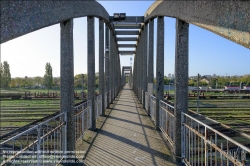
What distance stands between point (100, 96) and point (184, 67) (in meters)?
5.89

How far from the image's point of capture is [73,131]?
180 inches

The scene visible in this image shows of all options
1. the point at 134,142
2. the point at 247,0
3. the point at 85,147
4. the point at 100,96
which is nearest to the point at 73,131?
the point at 85,147

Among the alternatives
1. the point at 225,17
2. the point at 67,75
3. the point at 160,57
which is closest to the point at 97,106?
the point at 160,57

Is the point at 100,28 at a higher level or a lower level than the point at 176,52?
higher

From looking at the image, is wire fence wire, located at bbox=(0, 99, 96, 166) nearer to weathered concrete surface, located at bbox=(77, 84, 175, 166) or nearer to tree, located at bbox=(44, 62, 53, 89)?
weathered concrete surface, located at bbox=(77, 84, 175, 166)

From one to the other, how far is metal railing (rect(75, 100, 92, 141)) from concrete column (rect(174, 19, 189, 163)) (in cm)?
242

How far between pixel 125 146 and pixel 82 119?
1.41 metres

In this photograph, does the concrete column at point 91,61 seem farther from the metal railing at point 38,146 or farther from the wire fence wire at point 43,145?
the metal railing at point 38,146

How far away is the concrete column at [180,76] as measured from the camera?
4367 mm

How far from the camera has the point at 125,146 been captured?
17.9ft

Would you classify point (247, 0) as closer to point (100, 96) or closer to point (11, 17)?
point (11, 17)

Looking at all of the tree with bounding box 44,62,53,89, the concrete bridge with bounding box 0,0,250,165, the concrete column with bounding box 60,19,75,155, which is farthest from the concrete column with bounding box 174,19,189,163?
the tree with bounding box 44,62,53,89

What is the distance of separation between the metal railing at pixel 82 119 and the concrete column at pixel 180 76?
242 cm

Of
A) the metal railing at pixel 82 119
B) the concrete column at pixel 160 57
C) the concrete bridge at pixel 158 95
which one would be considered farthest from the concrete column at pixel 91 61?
the concrete column at pixel 160 57
